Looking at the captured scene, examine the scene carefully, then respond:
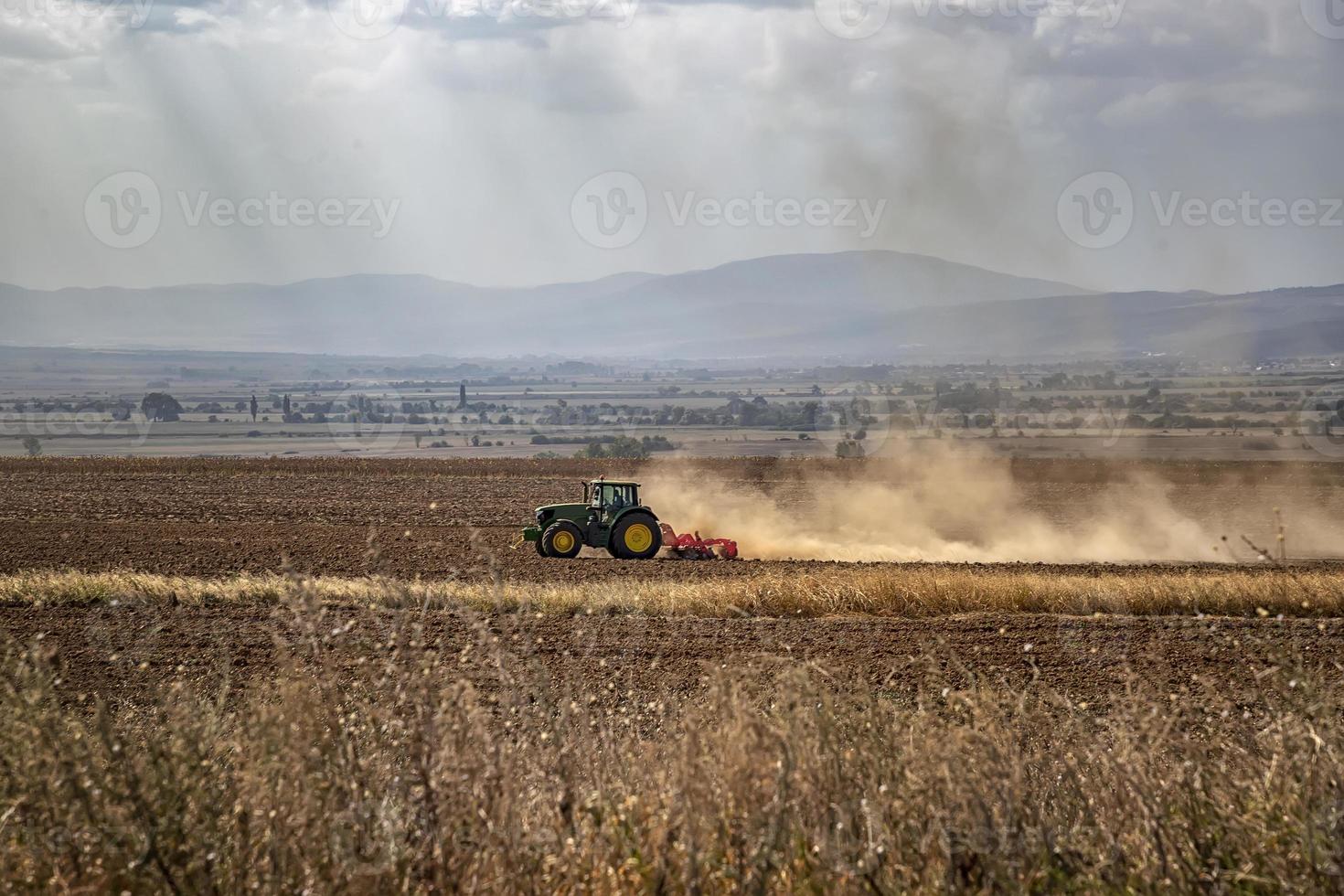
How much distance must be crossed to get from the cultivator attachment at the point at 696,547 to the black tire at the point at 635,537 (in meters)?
0.82

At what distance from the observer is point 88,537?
111 feet

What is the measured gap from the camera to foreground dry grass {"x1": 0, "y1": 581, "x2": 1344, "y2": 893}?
6750 millimetres

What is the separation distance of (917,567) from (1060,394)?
476ft

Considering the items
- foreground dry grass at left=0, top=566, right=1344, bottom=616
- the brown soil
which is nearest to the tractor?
the brown soil

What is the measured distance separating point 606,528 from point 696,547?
234 cm

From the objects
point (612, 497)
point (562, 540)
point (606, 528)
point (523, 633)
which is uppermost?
point (612, 497)

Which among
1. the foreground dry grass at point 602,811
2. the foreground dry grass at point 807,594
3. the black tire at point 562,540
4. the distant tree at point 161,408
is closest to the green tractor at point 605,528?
the black tire at point 562,540

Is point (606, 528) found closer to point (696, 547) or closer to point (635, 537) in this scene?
point (635, 537)

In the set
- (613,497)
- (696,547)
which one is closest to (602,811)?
(613,497)

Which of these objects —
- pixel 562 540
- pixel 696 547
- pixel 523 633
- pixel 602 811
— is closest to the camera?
pixel 602 811

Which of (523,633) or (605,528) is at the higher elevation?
(523,633)

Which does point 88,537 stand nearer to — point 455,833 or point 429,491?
point 429,491

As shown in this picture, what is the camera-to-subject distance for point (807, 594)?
22203 millimetres

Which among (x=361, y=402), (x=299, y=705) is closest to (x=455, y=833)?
(x=299, y=705)
